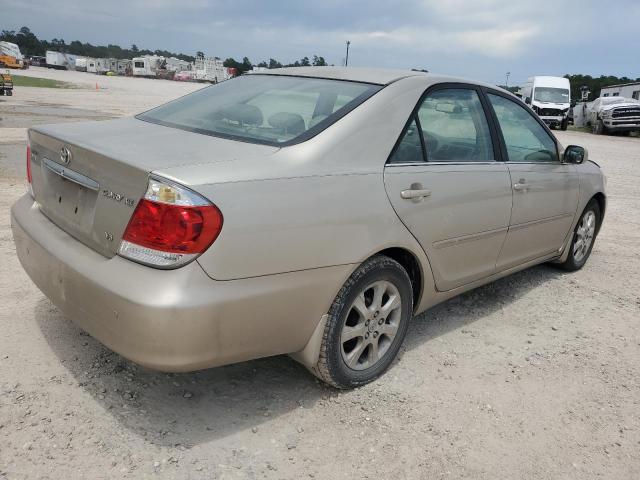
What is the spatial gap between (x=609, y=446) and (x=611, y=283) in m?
2.74

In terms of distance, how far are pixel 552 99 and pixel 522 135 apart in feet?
94.1

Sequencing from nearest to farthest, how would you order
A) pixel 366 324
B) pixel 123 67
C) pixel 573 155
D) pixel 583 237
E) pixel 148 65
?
pixel 366 324 < pixel 573 155 < pixel 583 237 < pixel 148 65 < pixel 123 67

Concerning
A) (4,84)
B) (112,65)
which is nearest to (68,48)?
(112,65)

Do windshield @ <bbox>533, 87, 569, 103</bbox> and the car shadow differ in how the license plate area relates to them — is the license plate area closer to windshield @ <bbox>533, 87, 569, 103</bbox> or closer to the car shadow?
the car shadow

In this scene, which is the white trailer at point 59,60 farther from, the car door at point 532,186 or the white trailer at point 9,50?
the car door at point 532,186

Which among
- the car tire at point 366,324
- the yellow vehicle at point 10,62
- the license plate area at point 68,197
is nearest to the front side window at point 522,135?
the car tire at point 366,324

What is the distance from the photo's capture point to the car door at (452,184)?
3027 millimetres

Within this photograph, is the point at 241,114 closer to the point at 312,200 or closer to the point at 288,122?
the point at 288,122

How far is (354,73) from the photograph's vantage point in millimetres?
3418

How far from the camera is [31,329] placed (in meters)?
3.38

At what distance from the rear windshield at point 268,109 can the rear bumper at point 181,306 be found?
73 cm

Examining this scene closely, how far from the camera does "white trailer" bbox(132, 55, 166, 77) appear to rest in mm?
104375

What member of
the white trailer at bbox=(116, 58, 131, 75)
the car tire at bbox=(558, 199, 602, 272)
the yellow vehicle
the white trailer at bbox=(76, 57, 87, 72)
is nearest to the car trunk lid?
the car tire at bbox=(558, 199, 602, 272)

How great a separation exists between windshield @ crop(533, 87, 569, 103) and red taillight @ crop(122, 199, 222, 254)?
31.0 meters
